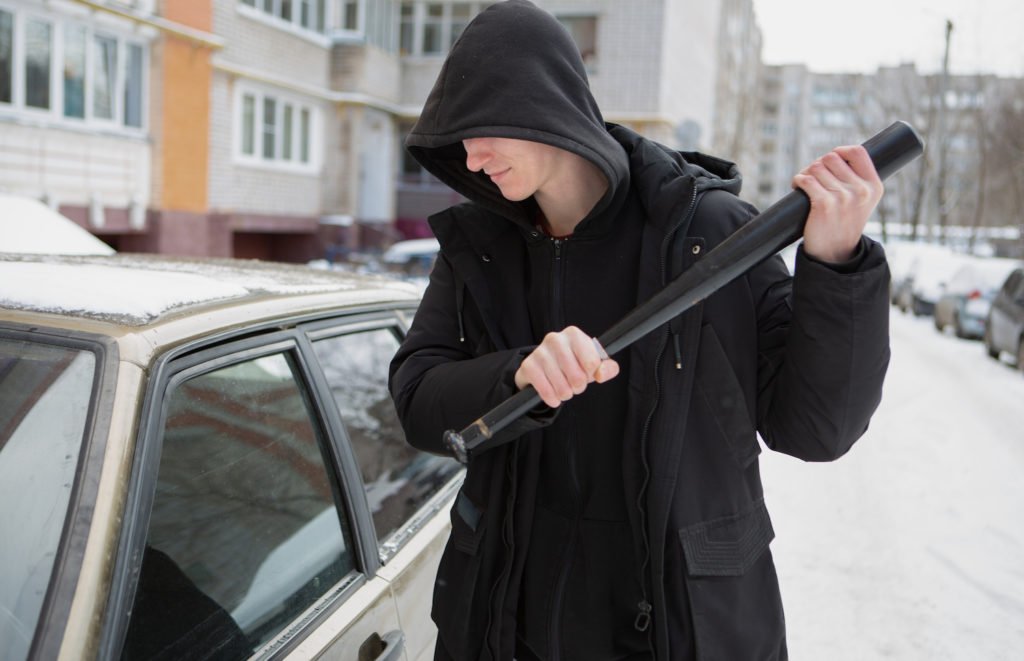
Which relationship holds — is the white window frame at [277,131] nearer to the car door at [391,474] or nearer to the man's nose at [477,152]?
the car door at [391,474]

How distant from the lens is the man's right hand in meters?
1.24

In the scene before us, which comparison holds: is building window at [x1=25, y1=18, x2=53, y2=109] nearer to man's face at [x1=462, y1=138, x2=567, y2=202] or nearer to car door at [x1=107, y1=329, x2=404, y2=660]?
car door at [x1=107, y1=329, x2=404, y2=660]

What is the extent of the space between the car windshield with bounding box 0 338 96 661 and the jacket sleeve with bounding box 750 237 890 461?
3.95 ft

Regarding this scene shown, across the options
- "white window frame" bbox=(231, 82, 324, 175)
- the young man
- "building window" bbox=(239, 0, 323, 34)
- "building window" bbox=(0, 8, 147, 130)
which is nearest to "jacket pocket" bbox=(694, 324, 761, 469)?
the young man

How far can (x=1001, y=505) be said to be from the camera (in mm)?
5449

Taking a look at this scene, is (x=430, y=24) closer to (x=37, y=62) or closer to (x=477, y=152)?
(x=37, y=62)

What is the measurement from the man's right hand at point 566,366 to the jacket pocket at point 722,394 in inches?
8.4

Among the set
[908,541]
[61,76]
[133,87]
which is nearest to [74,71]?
[61,76]

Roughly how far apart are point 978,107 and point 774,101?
65.3 m

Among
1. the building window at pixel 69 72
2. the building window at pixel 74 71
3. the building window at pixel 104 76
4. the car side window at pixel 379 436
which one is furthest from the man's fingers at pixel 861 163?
the building window at pixel 104 76

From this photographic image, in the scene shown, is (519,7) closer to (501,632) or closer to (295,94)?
(501,632)

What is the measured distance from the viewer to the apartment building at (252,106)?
11.7m

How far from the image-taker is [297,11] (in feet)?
57.4

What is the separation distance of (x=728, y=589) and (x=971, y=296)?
16.9 m
